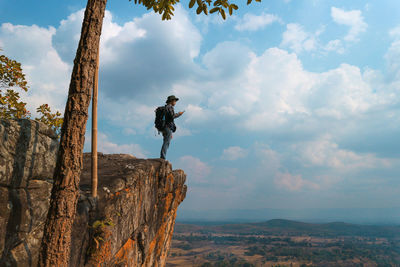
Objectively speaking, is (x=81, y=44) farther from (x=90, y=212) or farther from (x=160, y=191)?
(x=160, y=191)

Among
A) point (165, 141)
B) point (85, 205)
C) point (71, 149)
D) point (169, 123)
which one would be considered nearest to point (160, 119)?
point (169, 123)

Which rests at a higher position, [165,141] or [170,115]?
[170,115]

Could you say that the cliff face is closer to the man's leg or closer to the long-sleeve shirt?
the man's leg

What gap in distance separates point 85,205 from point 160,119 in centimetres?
775

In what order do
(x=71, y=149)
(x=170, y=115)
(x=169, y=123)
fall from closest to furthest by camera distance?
1. (x=71, y=149)
2. (x=170, y=115)
3. (x=169, y=123)

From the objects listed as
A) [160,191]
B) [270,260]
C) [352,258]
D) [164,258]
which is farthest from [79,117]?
[352,258]

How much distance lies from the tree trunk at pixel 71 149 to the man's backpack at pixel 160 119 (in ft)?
27.3

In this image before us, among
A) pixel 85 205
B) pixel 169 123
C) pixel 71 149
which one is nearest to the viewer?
pixel 71 149

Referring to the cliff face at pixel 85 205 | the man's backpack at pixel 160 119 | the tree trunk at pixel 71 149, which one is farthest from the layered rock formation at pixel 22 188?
the man's backpack at pixel 160 119

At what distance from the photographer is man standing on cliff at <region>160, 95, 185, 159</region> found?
15144 mm

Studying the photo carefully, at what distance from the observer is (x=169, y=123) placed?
15.2 m

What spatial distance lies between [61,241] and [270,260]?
178 meters

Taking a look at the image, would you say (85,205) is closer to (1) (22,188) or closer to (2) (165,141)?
(1) (22,188)

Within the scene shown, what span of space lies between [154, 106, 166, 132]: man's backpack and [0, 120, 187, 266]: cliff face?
2126 millimetres
